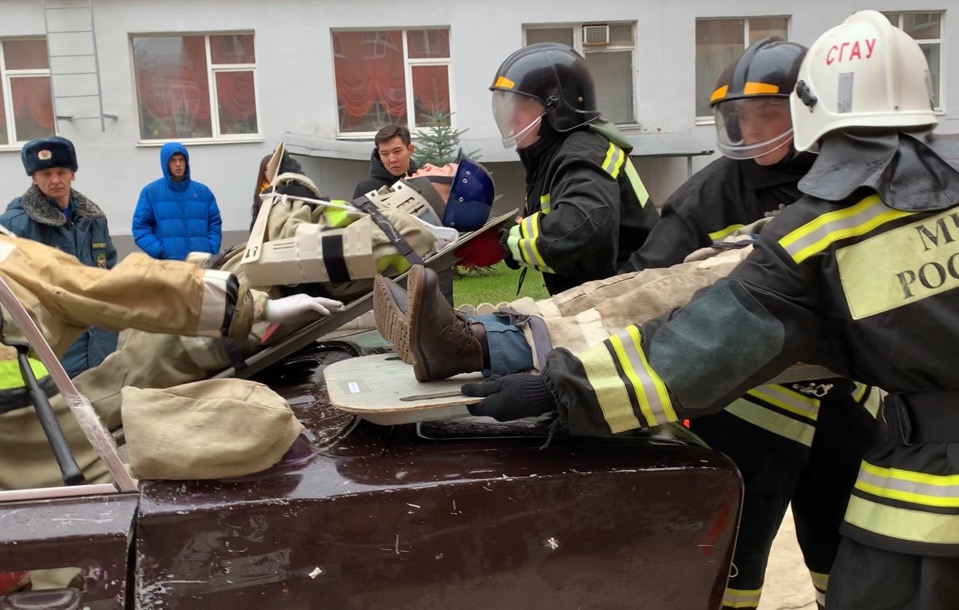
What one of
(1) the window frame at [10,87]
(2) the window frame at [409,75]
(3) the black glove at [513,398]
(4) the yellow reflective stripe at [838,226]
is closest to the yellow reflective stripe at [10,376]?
(3) the black glove at [513,398]

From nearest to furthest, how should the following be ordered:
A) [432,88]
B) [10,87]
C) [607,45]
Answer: [10,87] → [432,88] → [607,45]

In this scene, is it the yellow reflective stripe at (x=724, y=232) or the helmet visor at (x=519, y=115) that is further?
the helmet visor at (x=519, y=115)

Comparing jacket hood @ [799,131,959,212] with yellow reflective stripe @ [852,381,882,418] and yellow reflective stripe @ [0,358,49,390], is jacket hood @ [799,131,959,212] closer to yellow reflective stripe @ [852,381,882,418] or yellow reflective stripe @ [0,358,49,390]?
yellow reflective stripe @ [852,381,882,418]

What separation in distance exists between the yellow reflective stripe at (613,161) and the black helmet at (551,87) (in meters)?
0.18

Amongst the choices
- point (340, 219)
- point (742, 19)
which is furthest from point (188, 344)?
point (742, 19)

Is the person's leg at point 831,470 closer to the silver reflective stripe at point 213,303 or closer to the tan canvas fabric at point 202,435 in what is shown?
the tan canvas fabric at point 202,435

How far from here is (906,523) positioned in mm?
1622

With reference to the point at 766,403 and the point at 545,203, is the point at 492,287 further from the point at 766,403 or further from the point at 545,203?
the point at 766,403

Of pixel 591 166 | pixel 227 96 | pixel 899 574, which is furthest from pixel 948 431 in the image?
pixel 227 96

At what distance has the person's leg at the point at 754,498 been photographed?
232 cm

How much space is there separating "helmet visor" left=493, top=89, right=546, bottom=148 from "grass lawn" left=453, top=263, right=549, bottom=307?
452 centimetres

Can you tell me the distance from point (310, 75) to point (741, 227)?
1019 cm

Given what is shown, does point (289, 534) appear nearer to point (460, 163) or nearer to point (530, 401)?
point (530, 401)

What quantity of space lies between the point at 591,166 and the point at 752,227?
0.88 meters
